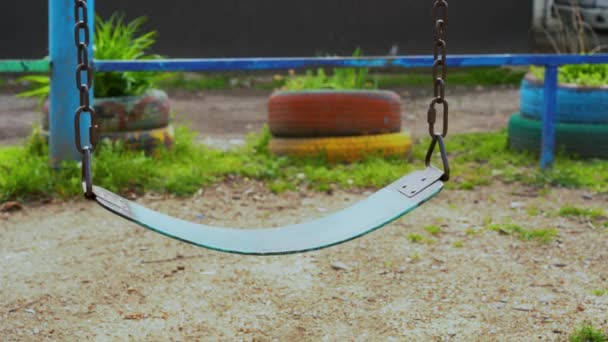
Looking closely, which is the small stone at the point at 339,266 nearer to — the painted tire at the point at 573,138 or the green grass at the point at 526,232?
the green grass at the point at 526,232

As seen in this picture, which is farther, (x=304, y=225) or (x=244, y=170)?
(x=244, y=170)

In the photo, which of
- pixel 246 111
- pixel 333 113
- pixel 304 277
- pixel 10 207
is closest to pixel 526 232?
pixel 304 277

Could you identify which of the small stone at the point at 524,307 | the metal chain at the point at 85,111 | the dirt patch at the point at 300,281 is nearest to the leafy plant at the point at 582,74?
the dirt patch at the point at 300,281

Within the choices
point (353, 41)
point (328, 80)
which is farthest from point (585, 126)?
point (353, 41)

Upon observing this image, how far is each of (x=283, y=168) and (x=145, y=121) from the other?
0.82 metres

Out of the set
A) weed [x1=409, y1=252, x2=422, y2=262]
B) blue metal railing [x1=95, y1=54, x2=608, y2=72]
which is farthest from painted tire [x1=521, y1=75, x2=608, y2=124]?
weed [x1=409, y1=252, x2=422, y2=262]

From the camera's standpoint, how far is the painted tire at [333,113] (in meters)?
5.30

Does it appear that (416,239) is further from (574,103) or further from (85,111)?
(574,103)

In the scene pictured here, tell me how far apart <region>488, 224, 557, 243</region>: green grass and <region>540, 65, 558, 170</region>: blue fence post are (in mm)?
1098

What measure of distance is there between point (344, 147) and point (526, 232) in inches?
62.4

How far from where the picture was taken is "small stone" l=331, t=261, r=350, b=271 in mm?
3526

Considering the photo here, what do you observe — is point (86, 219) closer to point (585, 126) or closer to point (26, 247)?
point (26, 247)

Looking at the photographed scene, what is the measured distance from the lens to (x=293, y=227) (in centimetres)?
273

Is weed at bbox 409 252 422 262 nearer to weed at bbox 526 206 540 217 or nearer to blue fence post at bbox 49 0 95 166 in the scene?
weed at bbox 526 206 540 217
